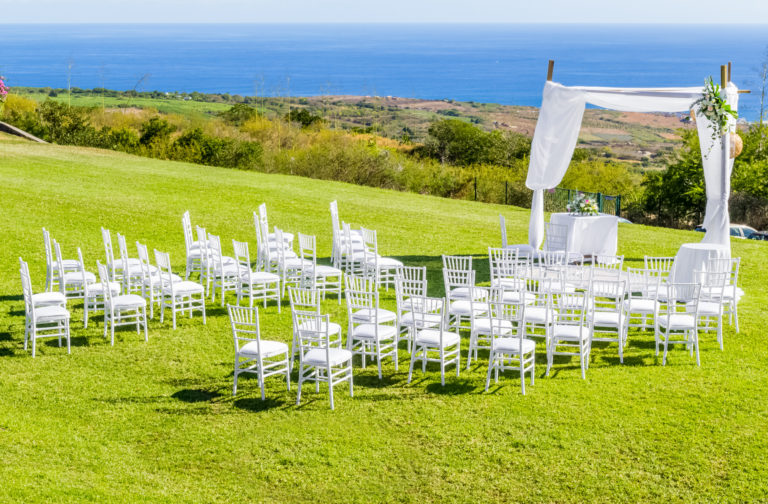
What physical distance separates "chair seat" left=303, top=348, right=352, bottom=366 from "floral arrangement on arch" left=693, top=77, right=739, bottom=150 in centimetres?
760

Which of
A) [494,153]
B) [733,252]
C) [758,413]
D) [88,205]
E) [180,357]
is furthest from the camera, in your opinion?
[494,153]

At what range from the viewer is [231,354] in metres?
9.80

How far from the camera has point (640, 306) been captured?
1032 centimetres

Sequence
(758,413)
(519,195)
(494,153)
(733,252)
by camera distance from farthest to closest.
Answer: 1. (494,153)
2. (519,195)
3. (733,252)
4. (758,413)

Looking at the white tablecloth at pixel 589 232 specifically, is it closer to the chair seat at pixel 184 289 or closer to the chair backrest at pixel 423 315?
the chair backrest at pixel 423 315

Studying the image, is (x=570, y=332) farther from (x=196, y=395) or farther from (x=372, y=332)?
(x=196, y=395)

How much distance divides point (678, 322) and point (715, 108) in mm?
4340

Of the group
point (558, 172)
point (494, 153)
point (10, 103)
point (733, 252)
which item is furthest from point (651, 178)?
point (10, 103)

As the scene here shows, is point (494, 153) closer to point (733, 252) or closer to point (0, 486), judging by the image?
point (733, 252)

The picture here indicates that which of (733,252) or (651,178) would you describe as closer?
(733,252)

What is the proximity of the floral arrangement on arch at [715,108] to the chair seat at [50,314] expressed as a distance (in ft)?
32.3

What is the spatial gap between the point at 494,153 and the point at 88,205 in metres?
27.2

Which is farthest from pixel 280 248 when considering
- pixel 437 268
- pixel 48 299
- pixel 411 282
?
pixel 48 299

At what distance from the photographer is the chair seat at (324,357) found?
8102 millimetres
